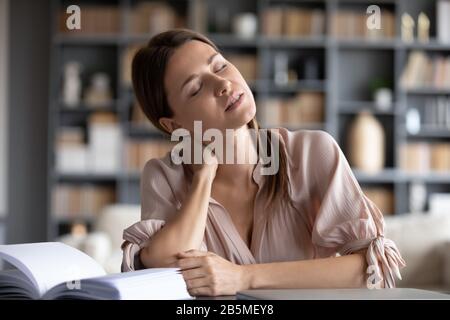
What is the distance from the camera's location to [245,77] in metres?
4.45

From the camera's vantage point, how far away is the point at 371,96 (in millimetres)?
4652

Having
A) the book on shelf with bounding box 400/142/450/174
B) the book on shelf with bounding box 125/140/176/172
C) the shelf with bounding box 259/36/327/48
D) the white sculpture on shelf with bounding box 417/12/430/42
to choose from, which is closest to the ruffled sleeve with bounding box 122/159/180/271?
the book on shelf with bounding box 125/140/176/172

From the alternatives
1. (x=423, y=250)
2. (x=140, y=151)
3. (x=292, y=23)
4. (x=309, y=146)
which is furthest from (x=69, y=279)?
(x=292, y=23)

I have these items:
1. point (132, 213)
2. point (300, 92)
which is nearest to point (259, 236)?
point (132, 213)

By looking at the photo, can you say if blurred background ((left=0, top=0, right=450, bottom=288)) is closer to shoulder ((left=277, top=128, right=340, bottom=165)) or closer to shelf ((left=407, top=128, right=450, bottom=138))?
shelf ((left=407, top=128, right=450, bottom=138))

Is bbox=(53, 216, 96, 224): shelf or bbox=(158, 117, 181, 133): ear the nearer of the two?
bbox=(158, 117, 181, 133): ear

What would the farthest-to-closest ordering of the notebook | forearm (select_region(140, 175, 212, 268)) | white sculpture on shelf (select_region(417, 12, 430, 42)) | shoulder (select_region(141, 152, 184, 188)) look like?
1. white sculpture on shelf (select_region(417, 12, 430, 42))
2. shoulder (select_region(141, 152, 184, 188))
3. forearm (select_region(140, 175, 212, 268))
4. the notebook

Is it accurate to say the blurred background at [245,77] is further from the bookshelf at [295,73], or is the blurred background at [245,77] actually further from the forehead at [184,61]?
the forehead at [184,61]

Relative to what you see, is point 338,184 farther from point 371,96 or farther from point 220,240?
point 371,96

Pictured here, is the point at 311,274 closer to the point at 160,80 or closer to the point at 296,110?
the point at 160,80

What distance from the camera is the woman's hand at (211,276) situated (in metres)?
0.88

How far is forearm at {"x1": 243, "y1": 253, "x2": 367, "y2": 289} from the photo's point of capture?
3.03 ft

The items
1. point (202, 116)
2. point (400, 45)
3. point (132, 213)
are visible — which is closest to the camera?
point (202, 116)

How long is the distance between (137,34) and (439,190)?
2.15m
